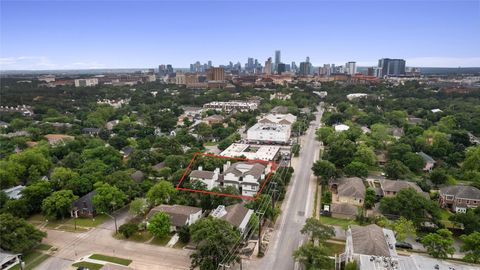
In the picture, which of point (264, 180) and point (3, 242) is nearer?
point (3, 242)

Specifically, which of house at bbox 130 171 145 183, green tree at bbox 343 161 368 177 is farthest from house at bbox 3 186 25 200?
green tree at bbox 343 161 368 177

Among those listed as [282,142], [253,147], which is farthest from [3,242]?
[282,142]

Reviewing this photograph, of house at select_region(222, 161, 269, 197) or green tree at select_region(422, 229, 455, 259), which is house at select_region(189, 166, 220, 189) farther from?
green tree at select_region(422, 229, 455, 259)

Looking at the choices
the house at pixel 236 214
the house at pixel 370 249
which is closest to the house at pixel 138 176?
the house at pixel 236 214

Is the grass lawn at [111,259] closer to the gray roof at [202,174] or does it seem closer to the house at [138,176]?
the house at [138,176]

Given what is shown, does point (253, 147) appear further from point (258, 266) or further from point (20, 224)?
point (20, 224)

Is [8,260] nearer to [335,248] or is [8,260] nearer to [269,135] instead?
[335,248]

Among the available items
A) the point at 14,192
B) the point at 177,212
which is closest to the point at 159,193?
the point at 177,212
